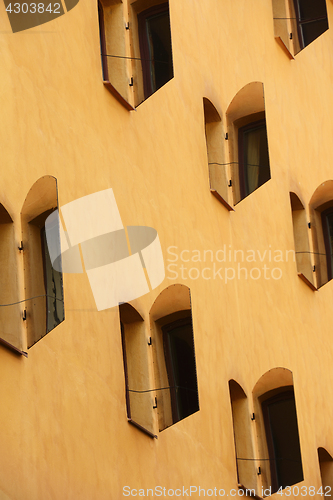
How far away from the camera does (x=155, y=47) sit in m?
9.91

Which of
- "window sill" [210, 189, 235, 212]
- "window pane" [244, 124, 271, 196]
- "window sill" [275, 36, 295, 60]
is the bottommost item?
"window sill" [210, 189, 235, 212]

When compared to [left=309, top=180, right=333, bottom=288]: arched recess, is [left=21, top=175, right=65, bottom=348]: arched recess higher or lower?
lower

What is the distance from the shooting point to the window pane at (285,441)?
38.7 feet

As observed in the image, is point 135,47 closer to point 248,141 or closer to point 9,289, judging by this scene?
point 248,141

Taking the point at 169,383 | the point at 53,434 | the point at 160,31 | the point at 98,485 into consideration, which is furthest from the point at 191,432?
the point at 160,31

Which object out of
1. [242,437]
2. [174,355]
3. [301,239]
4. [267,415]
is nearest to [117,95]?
[174,355]

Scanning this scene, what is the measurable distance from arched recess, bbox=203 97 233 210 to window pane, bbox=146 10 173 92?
2072 mm

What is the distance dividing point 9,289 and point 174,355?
3.03 metres

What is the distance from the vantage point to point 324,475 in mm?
13820

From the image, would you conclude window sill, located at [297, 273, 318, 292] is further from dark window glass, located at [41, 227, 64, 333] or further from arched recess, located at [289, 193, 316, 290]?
dark window glass, located at [41, 227, 64, 333]

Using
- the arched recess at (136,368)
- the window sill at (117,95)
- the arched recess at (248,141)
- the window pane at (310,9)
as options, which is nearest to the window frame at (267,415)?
the arched recess at (248,141)

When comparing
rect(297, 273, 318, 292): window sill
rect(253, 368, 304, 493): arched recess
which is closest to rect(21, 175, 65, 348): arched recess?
rect(253, 368, 304, 493): arched recess

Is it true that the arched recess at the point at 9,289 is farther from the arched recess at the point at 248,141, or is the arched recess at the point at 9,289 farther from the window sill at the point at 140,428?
the arched recess at the point at 248,141

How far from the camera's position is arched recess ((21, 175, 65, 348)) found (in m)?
6.63
